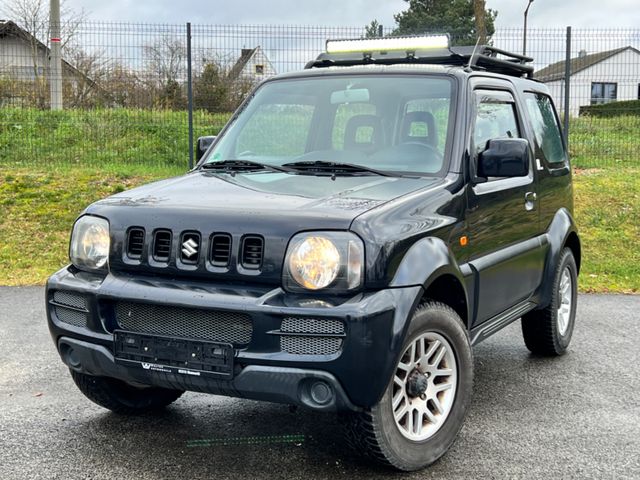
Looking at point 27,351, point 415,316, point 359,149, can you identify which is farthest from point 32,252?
point 415,316

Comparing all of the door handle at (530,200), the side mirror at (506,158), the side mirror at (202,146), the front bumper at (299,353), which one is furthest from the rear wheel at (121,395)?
the door handle at (530,200)

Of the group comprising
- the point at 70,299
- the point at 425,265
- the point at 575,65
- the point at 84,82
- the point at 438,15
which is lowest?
the point at 70,299

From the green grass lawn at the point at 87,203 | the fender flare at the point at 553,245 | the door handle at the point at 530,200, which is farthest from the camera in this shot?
the green grass lawn at the point at 87,203

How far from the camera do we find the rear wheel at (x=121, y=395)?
405 centimetres

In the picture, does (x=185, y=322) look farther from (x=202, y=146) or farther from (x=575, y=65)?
(x=575, y=65)

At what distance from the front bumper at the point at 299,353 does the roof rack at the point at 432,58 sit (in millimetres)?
2068

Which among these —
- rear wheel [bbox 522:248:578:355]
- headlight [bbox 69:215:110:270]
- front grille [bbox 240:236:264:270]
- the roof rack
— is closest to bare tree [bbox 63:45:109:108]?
the roof rack

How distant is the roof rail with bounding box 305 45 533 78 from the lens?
4887 millimetres

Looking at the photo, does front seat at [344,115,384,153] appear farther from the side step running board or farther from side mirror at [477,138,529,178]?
the side step running board

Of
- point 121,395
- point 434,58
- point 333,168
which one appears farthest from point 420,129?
point 121,395

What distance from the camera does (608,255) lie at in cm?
939

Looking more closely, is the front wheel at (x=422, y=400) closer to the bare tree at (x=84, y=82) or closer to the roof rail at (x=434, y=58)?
the roof rail at (x=434, y=58)

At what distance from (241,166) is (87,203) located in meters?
6.88

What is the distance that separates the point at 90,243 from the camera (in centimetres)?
366
